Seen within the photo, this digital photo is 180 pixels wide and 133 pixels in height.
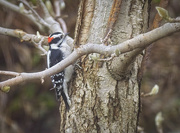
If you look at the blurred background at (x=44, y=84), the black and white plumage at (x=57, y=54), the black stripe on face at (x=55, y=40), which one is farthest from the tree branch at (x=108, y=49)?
the blurred background at (x=44, y=84)

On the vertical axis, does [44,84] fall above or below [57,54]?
below

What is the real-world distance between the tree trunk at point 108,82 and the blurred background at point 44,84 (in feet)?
5.14

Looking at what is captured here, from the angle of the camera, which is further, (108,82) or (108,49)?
(108,82)

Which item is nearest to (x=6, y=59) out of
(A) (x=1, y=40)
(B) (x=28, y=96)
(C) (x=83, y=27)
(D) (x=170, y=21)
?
(A) (x=1, y=40)

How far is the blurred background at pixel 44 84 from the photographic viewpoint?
3.42 metres

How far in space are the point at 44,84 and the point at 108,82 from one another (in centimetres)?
237

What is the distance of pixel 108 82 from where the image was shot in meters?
1.59

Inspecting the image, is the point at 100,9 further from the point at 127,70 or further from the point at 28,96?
the point at 28,96

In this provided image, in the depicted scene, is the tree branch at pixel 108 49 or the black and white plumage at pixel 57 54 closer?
the tree branch at pixel 108 49

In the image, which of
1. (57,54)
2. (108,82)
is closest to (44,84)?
(57,54)

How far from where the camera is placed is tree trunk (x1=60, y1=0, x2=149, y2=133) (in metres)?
1.58

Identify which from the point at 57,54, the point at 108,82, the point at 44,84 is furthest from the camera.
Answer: the point at 44,84

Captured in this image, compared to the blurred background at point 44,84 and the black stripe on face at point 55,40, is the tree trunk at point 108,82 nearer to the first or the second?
the black stripe on face at point 55,40

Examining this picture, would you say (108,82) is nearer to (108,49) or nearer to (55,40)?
(108,49)
